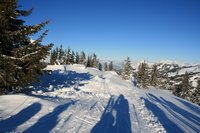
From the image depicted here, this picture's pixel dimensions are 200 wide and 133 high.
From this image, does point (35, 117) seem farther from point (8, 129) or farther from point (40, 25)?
point (40, 25)

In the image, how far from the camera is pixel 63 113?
13398 mm

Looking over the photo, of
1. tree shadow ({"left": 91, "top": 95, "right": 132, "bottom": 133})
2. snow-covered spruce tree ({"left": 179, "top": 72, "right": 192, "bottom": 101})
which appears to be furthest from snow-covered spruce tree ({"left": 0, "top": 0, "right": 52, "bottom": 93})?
snow-covered spruce tree ({"left": 179, "top": 72, "right": 192, "bottom": 101})

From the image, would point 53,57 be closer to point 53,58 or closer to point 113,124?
point 53,58

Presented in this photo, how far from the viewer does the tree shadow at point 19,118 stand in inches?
385

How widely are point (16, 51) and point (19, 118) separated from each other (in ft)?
20.2

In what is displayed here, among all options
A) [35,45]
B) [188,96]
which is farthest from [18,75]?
[188,96]

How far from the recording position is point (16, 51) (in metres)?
16.0

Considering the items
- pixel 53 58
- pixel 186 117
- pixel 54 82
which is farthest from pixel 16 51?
pixel 53 58

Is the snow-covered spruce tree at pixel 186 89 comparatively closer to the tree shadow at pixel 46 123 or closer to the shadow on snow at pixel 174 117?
the shadow on snow at pixel 174 117

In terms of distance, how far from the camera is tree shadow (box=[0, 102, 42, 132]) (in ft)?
32.1

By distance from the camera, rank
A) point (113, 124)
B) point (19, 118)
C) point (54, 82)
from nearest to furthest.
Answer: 1. point (19, 118)
2. point (113, 124)
3. point (54, 82)

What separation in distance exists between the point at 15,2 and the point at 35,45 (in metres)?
3.18

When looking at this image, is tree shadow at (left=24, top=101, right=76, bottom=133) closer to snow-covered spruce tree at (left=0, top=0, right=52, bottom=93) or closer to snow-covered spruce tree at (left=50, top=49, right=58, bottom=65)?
snow-covered spruce tree at (left=0, top=0, right=52, bottom=93)

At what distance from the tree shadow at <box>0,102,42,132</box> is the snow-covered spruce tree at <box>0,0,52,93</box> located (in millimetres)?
3039
